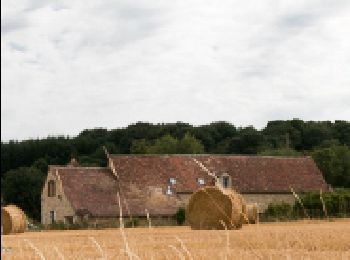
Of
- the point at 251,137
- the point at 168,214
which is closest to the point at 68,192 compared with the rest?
the point at 168,214

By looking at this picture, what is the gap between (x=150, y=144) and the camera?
81.9 metres

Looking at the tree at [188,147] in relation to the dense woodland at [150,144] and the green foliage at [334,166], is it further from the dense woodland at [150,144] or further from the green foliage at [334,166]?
the green foliage at [334,166]

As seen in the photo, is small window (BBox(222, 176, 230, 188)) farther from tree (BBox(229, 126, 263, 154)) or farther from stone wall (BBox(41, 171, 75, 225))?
tree (BBox(229, 126, 263, 154))

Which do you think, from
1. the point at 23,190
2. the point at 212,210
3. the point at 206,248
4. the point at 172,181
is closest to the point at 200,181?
the point at 172,181

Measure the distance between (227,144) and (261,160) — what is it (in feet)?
120

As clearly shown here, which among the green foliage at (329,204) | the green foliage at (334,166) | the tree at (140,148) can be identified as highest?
the tree at (140,148)

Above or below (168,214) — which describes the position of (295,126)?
above

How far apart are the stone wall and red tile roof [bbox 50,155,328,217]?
64 centimetres

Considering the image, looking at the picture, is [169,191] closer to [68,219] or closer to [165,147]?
[68,219]

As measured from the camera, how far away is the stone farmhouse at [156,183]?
148 ft

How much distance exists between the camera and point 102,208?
44.4 m

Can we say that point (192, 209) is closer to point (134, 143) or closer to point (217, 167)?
point (217, 167)

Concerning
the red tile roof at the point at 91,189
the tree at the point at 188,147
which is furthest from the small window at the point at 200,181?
the tree at the point at 188,147

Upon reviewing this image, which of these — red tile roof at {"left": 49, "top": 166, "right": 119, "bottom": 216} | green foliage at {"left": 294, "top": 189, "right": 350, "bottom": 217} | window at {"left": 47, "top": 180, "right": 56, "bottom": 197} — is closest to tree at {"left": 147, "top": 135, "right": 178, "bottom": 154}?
window at {"left": 47, "top": 180, "right": 56, "bottom": 197}
